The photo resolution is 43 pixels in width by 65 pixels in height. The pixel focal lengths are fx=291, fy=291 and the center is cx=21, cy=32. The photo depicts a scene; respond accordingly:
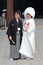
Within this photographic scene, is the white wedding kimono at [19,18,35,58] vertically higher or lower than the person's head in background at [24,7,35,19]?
lower

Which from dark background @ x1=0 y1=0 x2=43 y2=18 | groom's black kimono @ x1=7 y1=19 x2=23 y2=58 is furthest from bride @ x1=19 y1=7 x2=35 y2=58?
dark background @ x1=0 y1=0 x2=43 y2=18

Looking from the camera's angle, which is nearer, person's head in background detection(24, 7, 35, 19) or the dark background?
person's head in background detection(24, 7, 35, 19)

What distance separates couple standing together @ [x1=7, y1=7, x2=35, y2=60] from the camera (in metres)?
10.0

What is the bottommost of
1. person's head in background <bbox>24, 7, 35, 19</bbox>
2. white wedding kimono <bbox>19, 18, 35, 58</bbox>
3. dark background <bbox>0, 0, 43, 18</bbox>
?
dark background <bbox>0, 0, 43, 18</bbox>

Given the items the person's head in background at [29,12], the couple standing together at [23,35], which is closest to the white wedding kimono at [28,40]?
the couple standing together at [23,35]

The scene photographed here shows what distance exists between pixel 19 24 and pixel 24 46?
783 mm

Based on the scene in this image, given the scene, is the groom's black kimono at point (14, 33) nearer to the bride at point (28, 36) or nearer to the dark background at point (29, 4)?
the bride at point (28, 36)

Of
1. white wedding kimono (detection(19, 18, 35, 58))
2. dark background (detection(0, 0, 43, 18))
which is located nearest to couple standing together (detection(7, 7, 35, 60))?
white wedding kimono (detection(19, 18, 35, 58))

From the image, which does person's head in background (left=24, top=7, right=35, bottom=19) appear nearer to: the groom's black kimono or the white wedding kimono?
the white wedding kimono

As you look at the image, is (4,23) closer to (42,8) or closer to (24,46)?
(24,46)

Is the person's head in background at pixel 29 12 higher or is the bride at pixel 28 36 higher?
the person's head in background at pixel 29 12

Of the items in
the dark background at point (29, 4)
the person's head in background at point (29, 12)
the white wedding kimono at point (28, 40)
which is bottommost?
the dark background at point (29, 4)

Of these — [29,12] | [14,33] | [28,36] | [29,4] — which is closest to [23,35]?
[28,36]

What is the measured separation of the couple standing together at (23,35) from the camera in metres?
10.0
